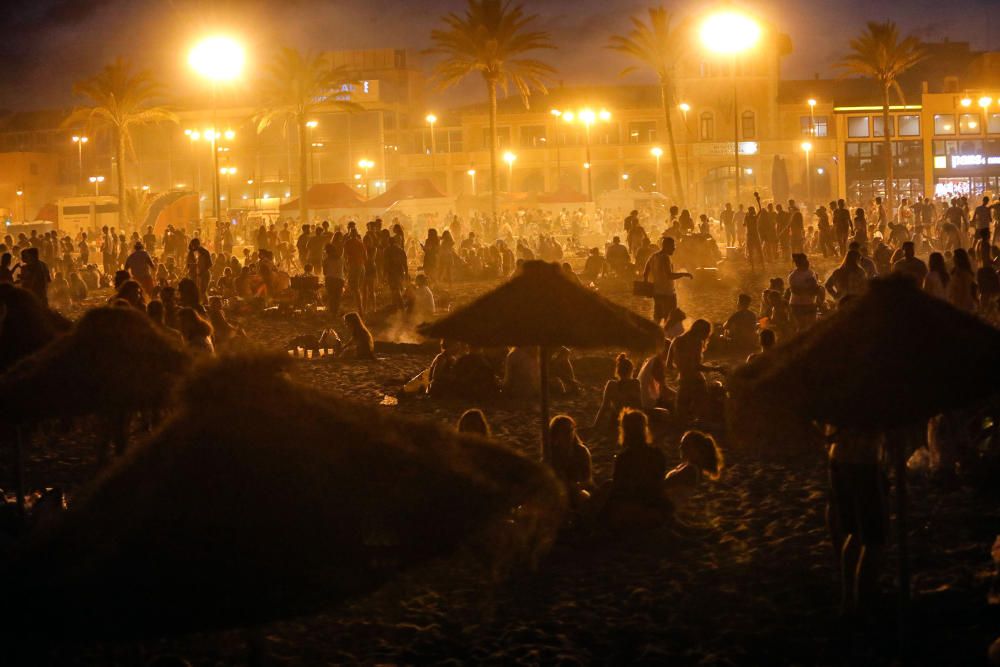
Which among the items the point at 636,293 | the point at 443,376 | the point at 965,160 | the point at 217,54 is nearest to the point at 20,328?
the point at 443,376

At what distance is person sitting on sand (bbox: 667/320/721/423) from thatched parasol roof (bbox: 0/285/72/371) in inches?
233

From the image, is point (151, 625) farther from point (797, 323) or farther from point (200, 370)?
point (797, 323)

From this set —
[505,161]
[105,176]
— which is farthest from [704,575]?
[105,176]

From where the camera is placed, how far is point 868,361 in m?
5.61

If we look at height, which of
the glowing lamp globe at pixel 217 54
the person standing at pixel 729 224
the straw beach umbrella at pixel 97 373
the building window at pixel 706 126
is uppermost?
the building window at pixel 706 126

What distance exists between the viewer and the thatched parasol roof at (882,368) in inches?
217

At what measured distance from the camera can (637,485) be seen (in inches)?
329

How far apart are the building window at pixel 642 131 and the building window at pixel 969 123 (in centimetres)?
1981

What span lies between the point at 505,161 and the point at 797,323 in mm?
60828

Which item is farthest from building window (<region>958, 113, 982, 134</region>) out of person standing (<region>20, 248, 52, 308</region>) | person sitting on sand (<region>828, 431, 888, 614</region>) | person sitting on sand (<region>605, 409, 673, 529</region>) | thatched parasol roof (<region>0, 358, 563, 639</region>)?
thatched parasol roof (<region>0, 358, 563, 639</region>)

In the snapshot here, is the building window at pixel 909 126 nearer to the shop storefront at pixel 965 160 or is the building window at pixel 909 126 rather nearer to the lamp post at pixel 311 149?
the shop storefront at pixel 965 160

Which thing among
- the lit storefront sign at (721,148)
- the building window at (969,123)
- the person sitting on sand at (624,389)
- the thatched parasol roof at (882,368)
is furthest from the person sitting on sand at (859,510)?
the building window at (969,123)

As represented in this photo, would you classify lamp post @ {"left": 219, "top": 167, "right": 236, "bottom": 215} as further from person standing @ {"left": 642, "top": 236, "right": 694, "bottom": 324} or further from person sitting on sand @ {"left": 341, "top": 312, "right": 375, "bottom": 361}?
person standing @ {"left": 642, "top": 236, "right": 694, "bottom": 324}

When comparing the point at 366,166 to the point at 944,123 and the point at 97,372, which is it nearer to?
the point at 944,123
